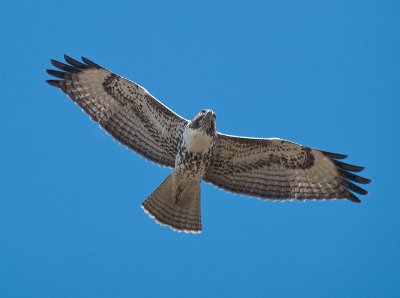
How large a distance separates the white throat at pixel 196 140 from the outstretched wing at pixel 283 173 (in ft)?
1.79

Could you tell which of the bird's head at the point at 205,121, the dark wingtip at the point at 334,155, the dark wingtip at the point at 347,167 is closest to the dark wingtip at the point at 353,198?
the dark wingtip at the point at 347,167

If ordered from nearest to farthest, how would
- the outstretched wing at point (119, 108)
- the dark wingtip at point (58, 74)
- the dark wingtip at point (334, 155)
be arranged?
the dark wingtip at point (334, 155) < the outstretched wing at point (119, 108) < the dark wingtip at point (58, 74)

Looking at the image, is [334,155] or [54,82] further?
[54,82]

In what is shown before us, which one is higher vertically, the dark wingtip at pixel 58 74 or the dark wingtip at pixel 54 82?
the dark wingtip at pixel 58 74

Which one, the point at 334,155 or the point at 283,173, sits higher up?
the point at 334,155

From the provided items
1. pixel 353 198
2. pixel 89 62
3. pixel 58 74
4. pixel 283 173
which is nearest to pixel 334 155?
pixel 353 198

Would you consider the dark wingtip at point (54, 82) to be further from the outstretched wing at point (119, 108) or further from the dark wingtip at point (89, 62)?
the dark wingtip at point (89, 62)

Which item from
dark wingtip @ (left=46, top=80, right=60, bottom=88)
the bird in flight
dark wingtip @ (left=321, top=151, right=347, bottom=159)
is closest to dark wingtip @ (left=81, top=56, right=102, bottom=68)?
the bird in flight

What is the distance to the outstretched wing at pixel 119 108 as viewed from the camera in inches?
360

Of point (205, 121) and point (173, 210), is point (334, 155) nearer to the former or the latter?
point (205, 121)

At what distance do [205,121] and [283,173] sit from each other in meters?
1.69

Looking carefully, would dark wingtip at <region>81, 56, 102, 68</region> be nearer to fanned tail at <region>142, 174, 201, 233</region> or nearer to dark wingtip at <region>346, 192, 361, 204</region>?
fanned tail at <region>142, 174, 201, 233</region>

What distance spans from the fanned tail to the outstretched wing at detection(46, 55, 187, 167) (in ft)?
1.67

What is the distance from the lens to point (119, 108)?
30.6ft
